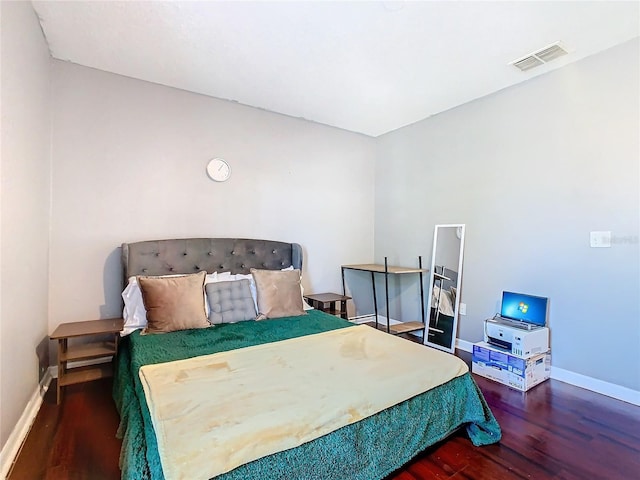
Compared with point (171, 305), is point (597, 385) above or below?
below

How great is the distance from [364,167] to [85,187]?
316 cm

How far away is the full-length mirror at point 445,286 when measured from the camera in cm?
354

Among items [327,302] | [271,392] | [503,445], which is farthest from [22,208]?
[503,445]

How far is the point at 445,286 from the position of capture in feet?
12.0

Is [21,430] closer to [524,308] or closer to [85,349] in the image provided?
[85,349]

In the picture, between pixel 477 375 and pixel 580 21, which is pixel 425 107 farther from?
pixel 477 375

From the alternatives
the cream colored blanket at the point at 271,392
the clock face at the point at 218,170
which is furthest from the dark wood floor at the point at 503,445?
the clock face at the point at 218,170

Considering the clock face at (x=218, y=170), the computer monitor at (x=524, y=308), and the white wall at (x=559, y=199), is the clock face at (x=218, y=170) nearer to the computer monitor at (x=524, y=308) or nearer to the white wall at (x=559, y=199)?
the white wall at (x=559, y=199)

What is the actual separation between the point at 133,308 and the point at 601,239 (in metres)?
3.73

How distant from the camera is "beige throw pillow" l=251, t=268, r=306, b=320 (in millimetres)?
2939

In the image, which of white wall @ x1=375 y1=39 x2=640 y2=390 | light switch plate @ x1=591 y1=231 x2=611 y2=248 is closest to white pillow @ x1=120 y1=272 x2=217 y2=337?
white wall @ x1=375 y1=39 x2=640 y2=390

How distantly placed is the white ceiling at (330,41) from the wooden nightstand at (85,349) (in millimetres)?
2141

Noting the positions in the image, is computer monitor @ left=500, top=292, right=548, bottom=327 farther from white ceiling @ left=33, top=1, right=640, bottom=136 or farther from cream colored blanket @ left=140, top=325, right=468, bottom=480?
white ceiling @ left=33, top=1, right=640, bottom=136

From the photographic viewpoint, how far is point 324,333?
2424 mm
